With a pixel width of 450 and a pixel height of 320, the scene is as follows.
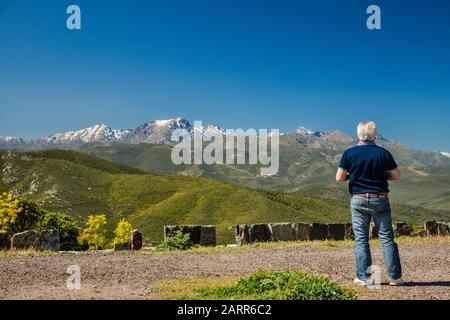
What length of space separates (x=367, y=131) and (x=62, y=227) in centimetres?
2905

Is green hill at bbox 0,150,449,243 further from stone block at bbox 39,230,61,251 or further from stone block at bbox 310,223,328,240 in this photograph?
stone block at bbox 39,230,61,251

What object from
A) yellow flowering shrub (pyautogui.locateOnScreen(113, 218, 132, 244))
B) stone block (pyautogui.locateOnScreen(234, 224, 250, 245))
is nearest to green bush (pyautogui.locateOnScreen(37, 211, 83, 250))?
yellow flowering shrub (pyautogui.locateOnScreen(113, 218, 132, 244))

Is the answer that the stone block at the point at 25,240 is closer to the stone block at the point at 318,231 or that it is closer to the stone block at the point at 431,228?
the stone block at the point at 318,231

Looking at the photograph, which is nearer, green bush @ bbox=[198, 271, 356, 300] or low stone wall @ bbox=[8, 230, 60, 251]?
green bush @ bbox=[198, 271, 356, 300]

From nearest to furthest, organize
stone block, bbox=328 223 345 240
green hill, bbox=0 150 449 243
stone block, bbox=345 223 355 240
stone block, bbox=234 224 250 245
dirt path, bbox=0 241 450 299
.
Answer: dirt path, bbox=0 241 450 299, stone block, bbox=234 224 250 245, stone block, bbox=328 223 345 240, stone block, bbox=345 223 355 240, green hill, bbox=0 150 449 243

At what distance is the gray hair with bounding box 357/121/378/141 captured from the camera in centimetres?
1241

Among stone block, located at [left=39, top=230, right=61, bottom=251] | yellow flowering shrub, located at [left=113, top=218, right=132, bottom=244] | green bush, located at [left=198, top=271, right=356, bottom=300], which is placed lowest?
yellow flowering shrub, located at [left=113, top=218, right=132, bottom=244]

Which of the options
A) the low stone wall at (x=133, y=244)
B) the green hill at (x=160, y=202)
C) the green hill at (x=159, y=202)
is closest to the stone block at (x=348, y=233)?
the low stone wall at (x=133, y=244)

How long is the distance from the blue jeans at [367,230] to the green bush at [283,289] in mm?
1394

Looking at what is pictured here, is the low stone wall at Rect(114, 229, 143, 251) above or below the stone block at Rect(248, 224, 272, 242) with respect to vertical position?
below

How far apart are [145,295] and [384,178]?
5.81 metres

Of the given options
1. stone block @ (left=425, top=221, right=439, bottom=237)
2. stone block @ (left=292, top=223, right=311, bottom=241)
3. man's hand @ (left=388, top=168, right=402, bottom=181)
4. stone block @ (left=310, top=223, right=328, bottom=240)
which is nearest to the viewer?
man's hand @ (left=388, top=168, right=402, bottom=181)

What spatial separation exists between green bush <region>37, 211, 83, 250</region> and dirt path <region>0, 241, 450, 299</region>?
1700 centimetres

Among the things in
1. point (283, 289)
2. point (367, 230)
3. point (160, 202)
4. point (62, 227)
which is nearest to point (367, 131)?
point (367, 230)
